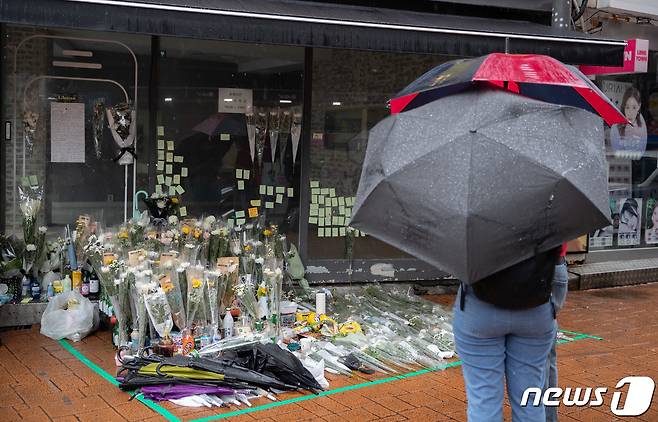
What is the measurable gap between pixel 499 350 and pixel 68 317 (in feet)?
14.3

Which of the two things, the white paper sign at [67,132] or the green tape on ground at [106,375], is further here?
the white paper sign at [67,132]

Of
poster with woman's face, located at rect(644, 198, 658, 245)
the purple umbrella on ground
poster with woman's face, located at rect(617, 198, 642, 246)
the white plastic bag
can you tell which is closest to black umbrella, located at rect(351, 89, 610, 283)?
the purple umbrella on ground

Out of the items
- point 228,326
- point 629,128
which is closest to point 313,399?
point 228,326

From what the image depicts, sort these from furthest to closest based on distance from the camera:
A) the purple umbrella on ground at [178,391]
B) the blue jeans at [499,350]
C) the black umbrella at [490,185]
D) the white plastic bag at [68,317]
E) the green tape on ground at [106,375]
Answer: the white plastic bag at [68,317], the purple umbrella on ground at [178,391], the green tape on ground at [106,375], the blue jeans at [499,350], the black umbrella at [490,185]

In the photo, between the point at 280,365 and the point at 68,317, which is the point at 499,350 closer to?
the point at 280,365

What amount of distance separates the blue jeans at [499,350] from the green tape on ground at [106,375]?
2189 millimetres

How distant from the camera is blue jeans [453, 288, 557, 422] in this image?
3469 mm

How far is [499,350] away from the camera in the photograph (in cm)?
353

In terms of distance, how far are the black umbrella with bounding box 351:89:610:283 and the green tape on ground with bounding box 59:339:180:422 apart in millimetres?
2317

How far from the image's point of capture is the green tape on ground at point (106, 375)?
4.98m

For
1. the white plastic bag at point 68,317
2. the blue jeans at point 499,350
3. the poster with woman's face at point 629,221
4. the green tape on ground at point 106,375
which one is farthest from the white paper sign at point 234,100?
the poster with woman's face at point 629,221

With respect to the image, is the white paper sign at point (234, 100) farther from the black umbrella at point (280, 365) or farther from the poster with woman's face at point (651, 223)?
the poster with woman's face at point (651, 223)

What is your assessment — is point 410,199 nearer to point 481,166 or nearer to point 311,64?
point 481,166

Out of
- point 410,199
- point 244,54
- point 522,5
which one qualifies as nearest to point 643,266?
point 522,5
